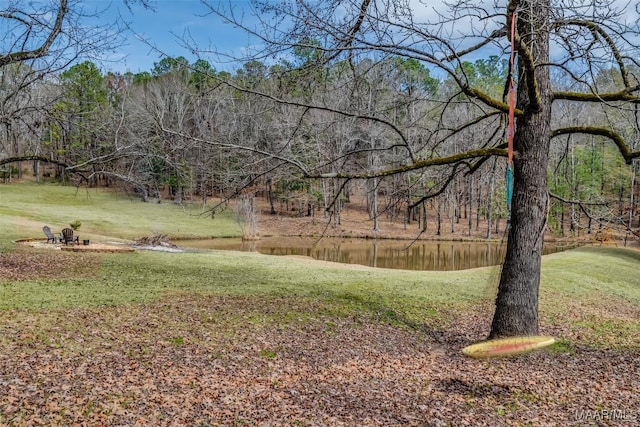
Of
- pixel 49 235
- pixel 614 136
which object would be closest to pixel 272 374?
pixel 614 136

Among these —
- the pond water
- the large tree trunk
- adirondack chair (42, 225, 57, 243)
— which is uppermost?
the large tree trunk

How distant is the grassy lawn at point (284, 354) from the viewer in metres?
4.76

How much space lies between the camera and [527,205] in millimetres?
6641

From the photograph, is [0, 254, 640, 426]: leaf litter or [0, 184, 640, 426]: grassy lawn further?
[0, 184, 640, 426]: grassy lawn

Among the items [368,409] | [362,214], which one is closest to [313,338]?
[368,409]

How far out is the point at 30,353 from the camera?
18.5 ft

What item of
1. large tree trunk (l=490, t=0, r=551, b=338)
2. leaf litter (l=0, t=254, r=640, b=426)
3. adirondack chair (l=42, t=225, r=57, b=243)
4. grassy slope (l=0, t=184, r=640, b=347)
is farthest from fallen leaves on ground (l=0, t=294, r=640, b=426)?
adirondack chair (l=42, t=225, r=57, b=243)

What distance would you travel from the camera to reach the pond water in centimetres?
2548

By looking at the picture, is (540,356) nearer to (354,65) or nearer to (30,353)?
(354,65)

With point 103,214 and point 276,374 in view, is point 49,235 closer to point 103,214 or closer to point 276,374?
point 276,374

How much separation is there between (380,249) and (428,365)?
25.0m

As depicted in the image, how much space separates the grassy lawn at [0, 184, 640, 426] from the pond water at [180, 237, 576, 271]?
41.5 ft

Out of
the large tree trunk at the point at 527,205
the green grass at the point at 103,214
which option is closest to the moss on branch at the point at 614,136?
the large tree trunk at the point at 527,205

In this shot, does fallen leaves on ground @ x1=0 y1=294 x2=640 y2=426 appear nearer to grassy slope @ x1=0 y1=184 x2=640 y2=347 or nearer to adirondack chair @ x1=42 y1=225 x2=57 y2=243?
grassy slope @ x1=0 y1=184 x2=640 y2=347
